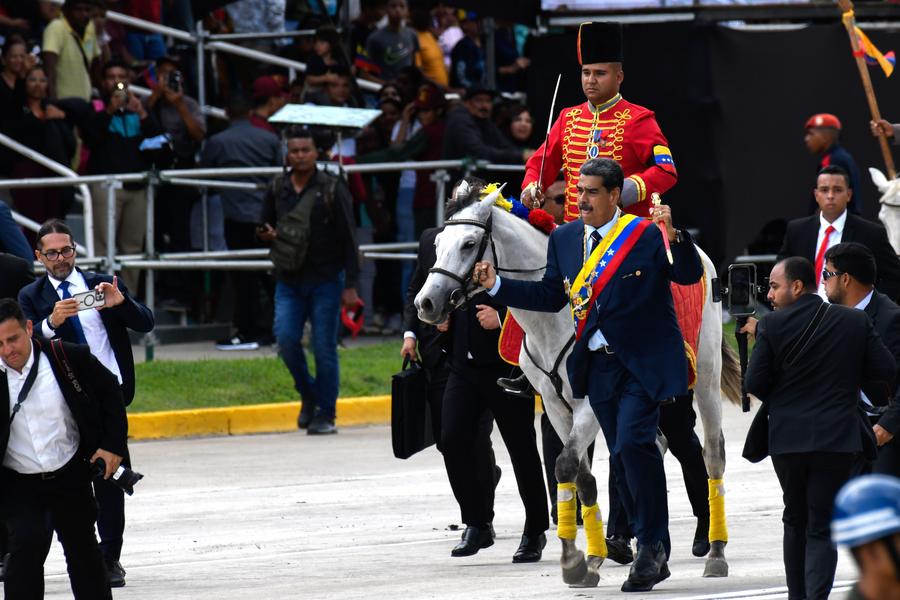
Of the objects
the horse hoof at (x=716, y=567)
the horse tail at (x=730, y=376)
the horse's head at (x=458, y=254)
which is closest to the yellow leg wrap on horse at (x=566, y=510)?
the horse hoof at (x=716, y=567)

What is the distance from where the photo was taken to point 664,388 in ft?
28.0

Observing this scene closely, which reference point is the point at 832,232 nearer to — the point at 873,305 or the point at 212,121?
the point at 873,305

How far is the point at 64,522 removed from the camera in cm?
779

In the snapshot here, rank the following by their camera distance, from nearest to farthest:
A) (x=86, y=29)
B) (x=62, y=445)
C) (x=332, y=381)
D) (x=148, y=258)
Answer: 1. (x=62, y=445)
2. (x=332, y=381)
3. (x=148, y=258)
4. (x=86, y=29)

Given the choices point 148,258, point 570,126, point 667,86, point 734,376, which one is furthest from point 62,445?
point 667,86

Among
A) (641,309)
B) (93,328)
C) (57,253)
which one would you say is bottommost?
(93,328)

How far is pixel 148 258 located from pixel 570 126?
7.28m

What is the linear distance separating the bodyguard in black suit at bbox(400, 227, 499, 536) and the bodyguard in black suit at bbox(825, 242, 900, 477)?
2.45 m

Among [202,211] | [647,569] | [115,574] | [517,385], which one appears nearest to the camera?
[647,569]

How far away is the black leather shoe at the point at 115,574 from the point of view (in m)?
9.13

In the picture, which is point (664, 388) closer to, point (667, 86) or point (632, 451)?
point (632, 451)

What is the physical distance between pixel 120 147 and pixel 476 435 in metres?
7.86

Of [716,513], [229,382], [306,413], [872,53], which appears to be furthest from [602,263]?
[229,382]

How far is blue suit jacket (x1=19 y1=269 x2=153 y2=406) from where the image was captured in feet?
30.3
